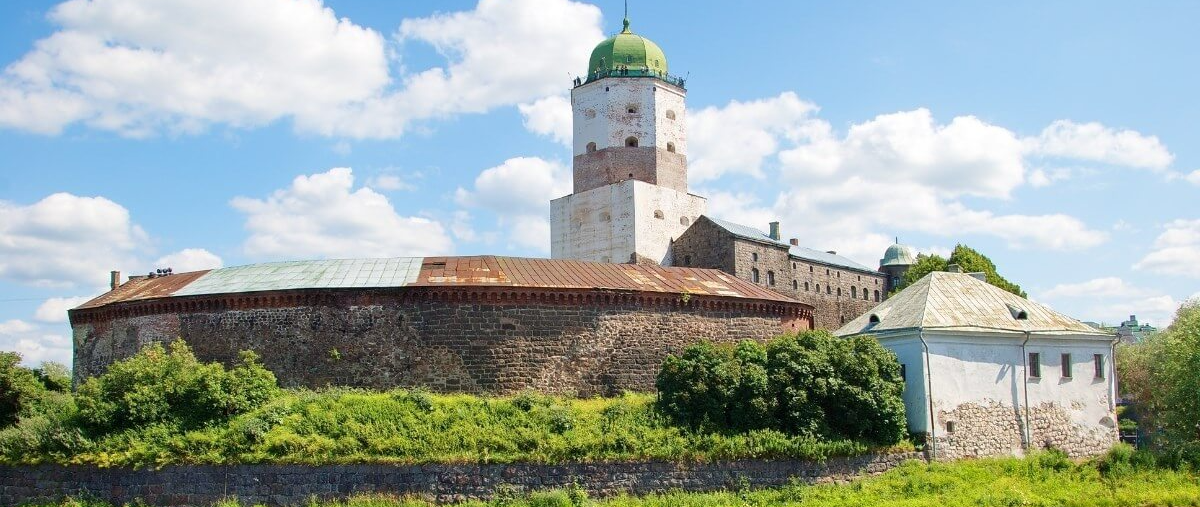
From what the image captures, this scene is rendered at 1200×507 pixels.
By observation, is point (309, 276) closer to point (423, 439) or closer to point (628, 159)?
point (423, 439)

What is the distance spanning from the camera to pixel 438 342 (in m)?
31.9

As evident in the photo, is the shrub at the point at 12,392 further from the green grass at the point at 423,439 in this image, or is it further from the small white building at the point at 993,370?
the small white building at the point at 993,370

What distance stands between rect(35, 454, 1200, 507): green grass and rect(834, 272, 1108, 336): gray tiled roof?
3834mm

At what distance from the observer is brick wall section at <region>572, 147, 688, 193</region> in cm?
5319

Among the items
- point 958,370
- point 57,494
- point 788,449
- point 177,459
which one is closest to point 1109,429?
point 958,370

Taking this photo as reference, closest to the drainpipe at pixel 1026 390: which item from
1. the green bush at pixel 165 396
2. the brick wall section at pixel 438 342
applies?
the brick wall section at pixel 438 342

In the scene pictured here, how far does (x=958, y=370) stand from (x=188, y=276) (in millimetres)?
24813

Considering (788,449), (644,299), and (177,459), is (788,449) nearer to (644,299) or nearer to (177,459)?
(644,299)

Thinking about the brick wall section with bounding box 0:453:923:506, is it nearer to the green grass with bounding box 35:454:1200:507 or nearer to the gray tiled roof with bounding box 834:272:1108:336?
the green grass with bounding box 35:454:1200:507

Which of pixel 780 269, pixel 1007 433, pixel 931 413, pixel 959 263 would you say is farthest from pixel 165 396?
pixel 959 263

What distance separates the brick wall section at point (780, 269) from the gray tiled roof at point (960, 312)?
52.8ft

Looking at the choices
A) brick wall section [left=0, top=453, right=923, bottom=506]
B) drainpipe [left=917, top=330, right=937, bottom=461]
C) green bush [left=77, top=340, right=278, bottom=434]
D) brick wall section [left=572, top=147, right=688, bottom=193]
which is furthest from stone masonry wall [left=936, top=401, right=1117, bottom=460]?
brick wall section [left=572, top=147, right=688, bottom=193]

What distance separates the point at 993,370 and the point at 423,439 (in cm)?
1541

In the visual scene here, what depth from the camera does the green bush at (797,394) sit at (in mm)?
28047
